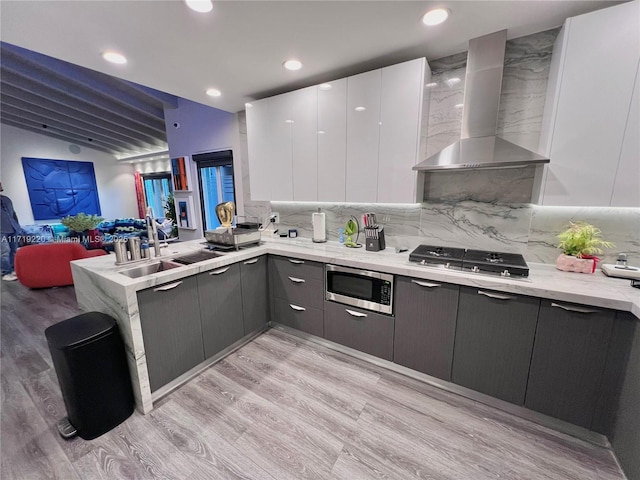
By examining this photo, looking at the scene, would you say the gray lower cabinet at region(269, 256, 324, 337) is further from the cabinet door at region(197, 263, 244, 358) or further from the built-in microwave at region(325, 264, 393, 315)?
the cabinet door at region(197, 263, 244, 358)

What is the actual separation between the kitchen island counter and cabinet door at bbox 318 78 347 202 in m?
0.72

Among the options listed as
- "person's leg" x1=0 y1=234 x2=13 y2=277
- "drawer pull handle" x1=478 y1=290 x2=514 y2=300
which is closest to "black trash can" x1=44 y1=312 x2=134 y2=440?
"drawer pull handle" x1=478 y1=290 x2=514 y2=300

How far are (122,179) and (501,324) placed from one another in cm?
1239

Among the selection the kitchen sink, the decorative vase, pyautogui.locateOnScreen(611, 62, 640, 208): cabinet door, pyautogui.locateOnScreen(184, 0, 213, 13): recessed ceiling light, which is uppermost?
pyautogui.locateOnScreen(184, 0, 213, 13): recessed ceiling light

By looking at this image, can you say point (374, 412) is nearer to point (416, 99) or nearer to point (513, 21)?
point (416, 99)

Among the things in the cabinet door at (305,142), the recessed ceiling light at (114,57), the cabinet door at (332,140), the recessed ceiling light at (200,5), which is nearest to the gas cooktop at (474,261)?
the cabinet door at (332,140)

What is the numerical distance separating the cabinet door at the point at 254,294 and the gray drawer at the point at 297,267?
13cm

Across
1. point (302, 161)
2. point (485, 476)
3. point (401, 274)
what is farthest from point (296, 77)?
point (485, 476)

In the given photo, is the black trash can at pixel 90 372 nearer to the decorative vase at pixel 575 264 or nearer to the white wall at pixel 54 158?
the decorative vase at pixel 575 264

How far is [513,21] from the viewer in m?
1.63

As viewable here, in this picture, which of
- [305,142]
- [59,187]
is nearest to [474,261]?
[305,142]

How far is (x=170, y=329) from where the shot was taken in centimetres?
178

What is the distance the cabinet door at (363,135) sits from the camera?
2.13 meters

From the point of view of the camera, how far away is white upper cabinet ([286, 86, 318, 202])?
2461 mm
